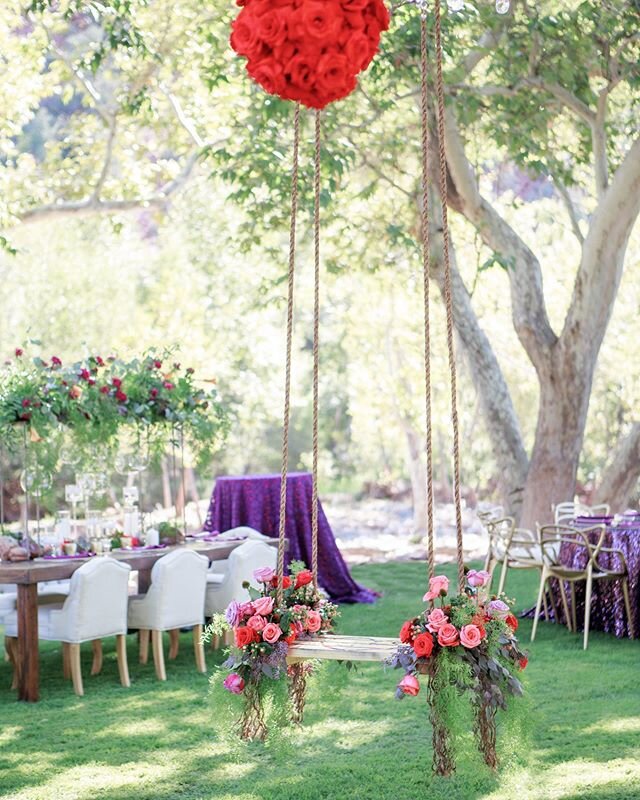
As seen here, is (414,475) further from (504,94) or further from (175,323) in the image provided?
(504,94)

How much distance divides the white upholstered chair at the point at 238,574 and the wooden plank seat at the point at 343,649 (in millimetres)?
3298

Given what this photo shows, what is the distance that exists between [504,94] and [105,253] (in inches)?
514

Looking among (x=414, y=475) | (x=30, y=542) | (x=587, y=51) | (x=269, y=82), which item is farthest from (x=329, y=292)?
(x=269, y=82)

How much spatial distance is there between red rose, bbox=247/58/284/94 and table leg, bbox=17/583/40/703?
156 inches

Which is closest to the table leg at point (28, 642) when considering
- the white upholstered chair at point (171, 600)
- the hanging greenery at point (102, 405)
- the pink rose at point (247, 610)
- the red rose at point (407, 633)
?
the white upholstered chair at point (171, 600)

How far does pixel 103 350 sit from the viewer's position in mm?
20312

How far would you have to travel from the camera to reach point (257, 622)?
152 inches

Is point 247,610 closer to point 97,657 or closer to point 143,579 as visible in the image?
point 97,657

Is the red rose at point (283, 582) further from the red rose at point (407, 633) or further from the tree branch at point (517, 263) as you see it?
the tree branch at point (517, 263)

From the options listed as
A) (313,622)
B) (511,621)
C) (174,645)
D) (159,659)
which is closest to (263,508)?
(174,645)

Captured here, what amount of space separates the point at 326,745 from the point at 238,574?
217cm

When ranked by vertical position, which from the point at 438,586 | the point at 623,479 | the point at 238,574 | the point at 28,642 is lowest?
the point at 28,642

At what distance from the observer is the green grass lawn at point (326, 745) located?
14.6 ft

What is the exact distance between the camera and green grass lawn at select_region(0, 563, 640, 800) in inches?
175
